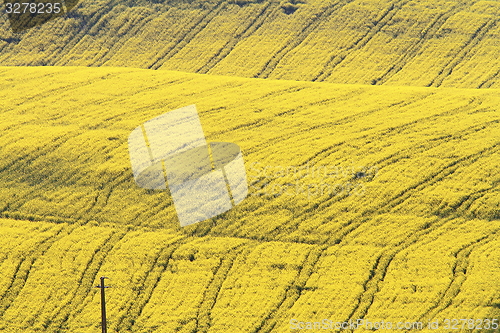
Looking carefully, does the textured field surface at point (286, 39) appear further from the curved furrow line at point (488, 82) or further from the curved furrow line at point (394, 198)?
the curved furrow line at point (394, 198)

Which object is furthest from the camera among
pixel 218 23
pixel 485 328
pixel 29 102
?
pixel 218 23

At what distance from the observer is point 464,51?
49.3 m

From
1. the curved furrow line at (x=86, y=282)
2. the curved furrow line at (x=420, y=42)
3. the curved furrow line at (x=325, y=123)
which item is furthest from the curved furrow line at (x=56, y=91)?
the curved furrow line at (x=420, y=42)

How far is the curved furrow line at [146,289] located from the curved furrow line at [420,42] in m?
27.3

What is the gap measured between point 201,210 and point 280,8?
3532 cm

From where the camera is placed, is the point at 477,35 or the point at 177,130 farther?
the point at 477,35

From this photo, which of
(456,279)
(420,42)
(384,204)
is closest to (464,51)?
(420,42)

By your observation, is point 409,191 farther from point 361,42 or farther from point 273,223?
point 361,42

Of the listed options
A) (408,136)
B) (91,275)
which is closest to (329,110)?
(408,136)

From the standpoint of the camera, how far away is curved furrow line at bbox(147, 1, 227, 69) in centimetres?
5289

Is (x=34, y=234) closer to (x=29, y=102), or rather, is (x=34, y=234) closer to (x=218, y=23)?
(x=29, y=102)

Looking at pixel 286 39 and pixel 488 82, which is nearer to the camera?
pixel 488 82

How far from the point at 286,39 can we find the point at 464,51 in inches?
576

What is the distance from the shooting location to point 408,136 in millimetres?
30688
